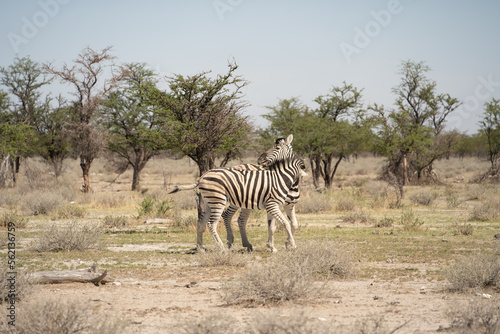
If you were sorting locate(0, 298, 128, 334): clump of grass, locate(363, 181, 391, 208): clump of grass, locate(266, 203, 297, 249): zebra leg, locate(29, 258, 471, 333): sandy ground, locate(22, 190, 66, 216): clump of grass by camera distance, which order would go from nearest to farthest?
locate(0, 298, 128, 334): clump of grass → locate(29, 258, 471, 333): sandy ground → locate(266, 203, 297, 249): zebra leg → locate(22, 190, 66, 216): clump of grass → locate(363, 181, 391, 208): clump of grass

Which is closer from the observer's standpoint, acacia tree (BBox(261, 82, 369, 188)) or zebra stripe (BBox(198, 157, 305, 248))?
zebra stripe (BBox(198, 157, 305, 248))

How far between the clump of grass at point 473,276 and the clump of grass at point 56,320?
5.24m

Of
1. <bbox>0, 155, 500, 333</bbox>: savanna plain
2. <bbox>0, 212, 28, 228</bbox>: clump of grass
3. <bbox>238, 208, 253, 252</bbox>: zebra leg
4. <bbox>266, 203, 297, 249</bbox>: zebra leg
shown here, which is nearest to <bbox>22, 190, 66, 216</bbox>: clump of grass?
<bbox>0, 155, 500, 333</bbox>: savanna plain

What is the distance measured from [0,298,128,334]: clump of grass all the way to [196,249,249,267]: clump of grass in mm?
5051

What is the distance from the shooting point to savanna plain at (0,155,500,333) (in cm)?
625

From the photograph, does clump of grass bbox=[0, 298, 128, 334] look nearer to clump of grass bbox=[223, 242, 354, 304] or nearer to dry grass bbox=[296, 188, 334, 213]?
clump of grass bbox=[223, 242, 354, 304]

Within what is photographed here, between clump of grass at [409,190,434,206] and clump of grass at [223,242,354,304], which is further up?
clump of grass at [409,190,434,206]

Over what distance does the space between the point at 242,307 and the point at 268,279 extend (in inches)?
21.8

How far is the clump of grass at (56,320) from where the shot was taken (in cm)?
593

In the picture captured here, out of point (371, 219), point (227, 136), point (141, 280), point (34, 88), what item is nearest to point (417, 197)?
point (371, 219)

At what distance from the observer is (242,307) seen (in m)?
7.74

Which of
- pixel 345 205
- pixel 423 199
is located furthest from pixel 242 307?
pixel 423 199

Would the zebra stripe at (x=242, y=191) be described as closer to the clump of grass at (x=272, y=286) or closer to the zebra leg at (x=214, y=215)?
the zebra leg at (x=214, y=215)

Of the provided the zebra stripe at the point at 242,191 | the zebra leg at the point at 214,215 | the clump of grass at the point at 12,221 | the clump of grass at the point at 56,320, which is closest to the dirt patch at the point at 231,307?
the clump of grass at the point at 56,320
